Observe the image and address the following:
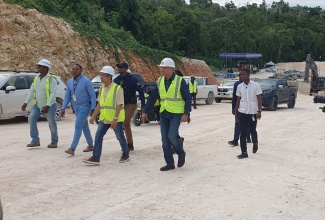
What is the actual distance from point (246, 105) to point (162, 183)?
3455 mm

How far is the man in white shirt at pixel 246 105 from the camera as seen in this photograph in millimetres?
10398

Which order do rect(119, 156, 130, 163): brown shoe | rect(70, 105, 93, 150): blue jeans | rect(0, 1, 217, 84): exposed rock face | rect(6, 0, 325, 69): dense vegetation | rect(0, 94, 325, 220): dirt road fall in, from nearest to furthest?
rect(0, 94, 325, 220): dirt road
rect(119, 156, 130, 163): brown shoe
rect(70, 105, 93, 150): blue jeans
rect(0, 1, 217, 84): exposed rock face
rect(6, 0, 325, 69): dense vegetation

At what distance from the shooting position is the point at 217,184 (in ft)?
25.5

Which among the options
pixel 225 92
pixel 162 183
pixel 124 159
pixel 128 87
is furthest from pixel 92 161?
pixel 225 92

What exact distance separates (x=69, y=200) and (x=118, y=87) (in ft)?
10.2

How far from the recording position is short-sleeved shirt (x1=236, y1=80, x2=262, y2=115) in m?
10.4

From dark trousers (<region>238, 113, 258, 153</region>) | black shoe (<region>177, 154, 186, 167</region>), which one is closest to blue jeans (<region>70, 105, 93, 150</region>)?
black shoe (<region>177, 154, 186, 167</region>)

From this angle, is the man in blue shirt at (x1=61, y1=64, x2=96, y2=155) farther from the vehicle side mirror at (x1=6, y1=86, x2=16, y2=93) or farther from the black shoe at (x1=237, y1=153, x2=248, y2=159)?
the vehicle side mirror at (x1=6, y1=86, x2=16, y2=93)

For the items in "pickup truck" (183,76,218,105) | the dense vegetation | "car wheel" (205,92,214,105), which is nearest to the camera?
"pickup truck" (183,76,218,105)

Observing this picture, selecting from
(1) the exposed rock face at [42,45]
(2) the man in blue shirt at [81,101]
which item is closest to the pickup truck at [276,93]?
(1) the exposed rock face at [42,45]

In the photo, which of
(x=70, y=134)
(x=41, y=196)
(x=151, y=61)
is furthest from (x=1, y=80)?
(x=151, y=61)

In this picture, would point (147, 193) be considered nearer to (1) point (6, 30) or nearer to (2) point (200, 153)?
(2) point (200, 153)

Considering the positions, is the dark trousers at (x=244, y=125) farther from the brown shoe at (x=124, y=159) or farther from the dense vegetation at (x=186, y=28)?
the dense vegetation at (x=186, y=28)

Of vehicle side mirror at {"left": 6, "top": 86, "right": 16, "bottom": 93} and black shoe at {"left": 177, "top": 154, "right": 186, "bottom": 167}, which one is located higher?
vehicle side mirror at {"left": 6, "top": 86, "right": 16, "bottom": 93}
